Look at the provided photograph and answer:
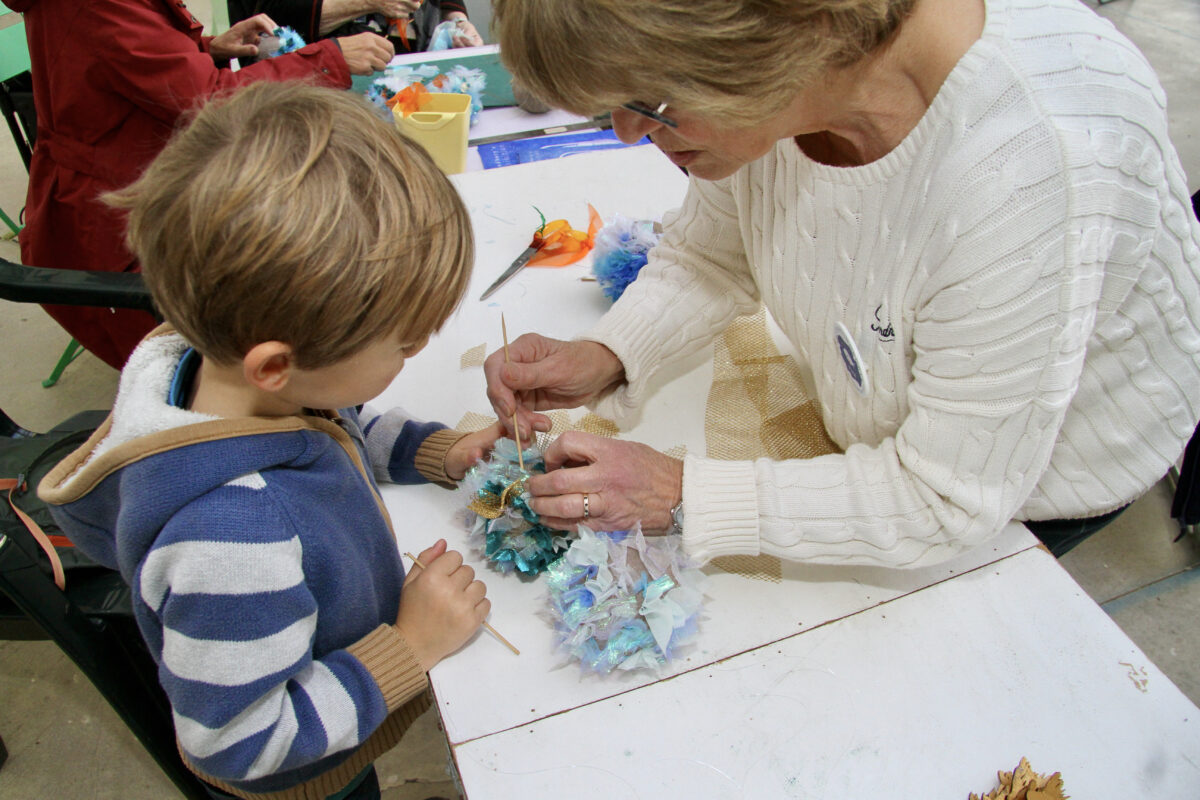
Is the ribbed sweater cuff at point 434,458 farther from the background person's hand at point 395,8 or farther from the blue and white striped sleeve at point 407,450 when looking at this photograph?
the background person's hand at point 395,8

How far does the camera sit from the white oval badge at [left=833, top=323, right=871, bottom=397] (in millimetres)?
1054

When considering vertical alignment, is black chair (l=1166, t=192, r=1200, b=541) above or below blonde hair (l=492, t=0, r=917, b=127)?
below

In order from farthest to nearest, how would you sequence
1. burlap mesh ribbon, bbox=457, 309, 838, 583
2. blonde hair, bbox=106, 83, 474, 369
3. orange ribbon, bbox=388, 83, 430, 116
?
orange ribbon, bbox=388, 83, 430, 116 → burlap mesh ribbon, bbox=457, 309, 838, 583 → blonde hair, bbox=106, 83, 474, 369

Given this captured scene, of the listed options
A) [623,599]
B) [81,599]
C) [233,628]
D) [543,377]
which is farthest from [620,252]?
[81,599]

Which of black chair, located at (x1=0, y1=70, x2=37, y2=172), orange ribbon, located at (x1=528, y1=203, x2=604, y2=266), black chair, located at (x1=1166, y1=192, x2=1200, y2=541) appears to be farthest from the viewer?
black chair, located at (x1=0, y1=70, x2=37, y2=172)

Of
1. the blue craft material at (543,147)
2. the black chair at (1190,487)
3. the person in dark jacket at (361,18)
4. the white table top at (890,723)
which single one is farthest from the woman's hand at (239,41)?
the black chair at (1190,487)

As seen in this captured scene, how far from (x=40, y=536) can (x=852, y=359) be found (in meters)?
1.27

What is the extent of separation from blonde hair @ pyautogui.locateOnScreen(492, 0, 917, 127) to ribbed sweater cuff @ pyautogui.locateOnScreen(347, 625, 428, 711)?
717 millimetres

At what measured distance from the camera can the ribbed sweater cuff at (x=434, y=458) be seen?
3.93ft

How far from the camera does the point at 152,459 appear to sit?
786 millimetres

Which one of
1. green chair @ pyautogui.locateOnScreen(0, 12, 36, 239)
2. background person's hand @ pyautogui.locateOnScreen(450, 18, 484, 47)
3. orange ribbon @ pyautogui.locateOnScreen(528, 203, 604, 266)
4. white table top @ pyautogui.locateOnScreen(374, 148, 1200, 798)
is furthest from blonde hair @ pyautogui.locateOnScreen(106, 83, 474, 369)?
background person's hand @ pyautogui.locateOnScreen(450, 18, 484, 47)

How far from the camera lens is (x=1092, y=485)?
1092mm

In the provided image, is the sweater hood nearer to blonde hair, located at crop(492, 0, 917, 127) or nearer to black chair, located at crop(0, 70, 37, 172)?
blonde hair, located at crop(492, 0, 917, 127)

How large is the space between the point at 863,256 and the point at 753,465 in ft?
1.05
